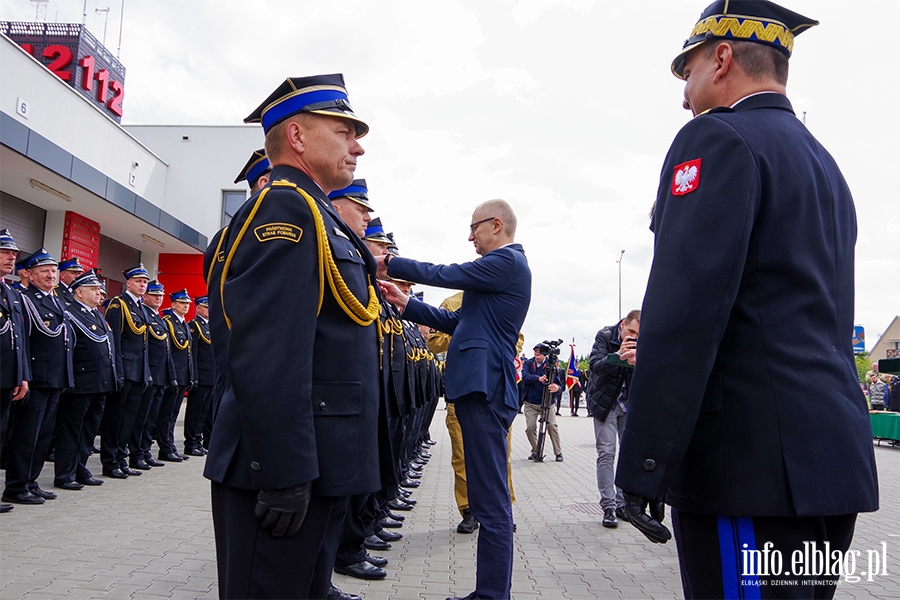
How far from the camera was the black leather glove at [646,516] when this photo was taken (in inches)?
68.7

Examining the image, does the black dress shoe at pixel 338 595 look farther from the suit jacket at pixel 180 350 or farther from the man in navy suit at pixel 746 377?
the suit jacket at pixel 180 350

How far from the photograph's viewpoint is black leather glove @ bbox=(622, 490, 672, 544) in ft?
5.73

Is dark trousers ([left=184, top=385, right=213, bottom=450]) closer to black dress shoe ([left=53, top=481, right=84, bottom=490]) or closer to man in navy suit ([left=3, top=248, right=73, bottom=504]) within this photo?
black dress shoe ([left=53, top=481, right=84, bottom=490])

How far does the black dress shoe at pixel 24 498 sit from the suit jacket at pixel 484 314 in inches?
178

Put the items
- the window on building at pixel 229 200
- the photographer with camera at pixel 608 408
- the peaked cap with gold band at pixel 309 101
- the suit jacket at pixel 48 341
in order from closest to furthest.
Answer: the peaked cap with gold band at pixel 309 101, the photographer with camera at pixel 608 408, the suit jacket at pixel 48 341, the window on building at pixel 229 200

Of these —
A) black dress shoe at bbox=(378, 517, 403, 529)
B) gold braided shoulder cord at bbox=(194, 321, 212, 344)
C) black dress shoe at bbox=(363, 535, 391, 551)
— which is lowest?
black dress shoe at bbox=(378, 517, 403, 529)

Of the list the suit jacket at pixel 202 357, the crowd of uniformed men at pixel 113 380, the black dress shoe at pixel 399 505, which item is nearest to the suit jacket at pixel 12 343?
the crowd of uniformed men at pixel 113 380

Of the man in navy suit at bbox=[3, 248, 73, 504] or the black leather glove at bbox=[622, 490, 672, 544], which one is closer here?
the black leather glove at bbox=[622, 490, 672, 544]

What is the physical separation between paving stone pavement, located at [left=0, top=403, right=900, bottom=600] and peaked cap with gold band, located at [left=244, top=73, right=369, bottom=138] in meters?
2.94

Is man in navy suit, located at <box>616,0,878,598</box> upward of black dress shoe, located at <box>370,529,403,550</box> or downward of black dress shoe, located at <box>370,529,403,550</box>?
upward

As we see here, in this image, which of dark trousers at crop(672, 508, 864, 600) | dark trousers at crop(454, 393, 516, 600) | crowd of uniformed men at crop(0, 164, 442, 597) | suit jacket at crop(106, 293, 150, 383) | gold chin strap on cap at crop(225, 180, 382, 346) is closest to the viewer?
dark trousers at crop(672, 508, 864, 600)

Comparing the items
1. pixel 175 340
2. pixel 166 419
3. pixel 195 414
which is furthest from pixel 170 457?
pixel 175 340

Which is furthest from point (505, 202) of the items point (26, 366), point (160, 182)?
point (160, 182)

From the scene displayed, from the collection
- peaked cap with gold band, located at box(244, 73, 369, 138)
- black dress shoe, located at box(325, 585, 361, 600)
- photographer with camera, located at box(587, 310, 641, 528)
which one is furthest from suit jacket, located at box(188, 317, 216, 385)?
peaked cap with gold band, located at box(244, 73, 369, 138)
